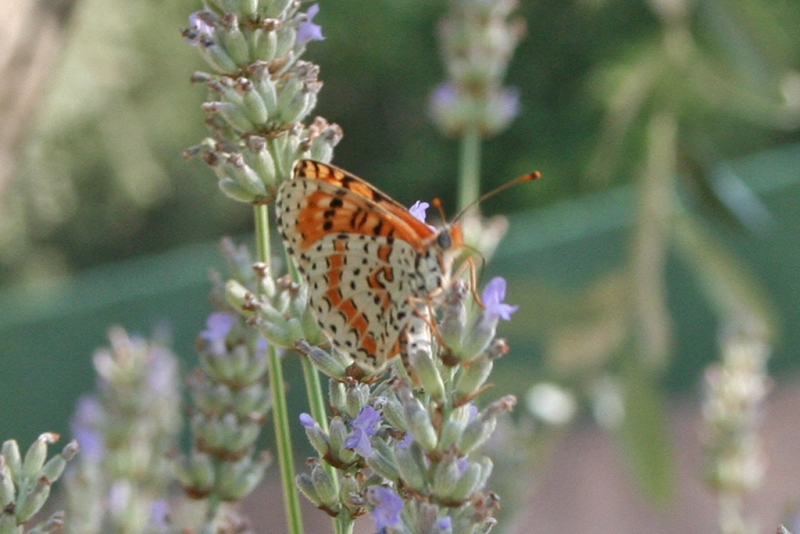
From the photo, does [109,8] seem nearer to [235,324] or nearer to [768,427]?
[768,427]

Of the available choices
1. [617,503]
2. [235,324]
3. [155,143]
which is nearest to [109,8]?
[155,143]

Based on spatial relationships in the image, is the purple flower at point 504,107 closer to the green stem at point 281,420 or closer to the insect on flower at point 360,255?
the insect on flower at point 360,255

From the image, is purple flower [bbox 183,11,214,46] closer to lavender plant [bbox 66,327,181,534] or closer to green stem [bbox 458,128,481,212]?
lavender plant [bbox 66,327,181,534]

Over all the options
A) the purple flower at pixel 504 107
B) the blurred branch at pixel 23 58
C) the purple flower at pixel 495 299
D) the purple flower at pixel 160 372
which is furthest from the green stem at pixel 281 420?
the purple flower at pixel 504 107

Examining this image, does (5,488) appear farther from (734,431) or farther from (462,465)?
Result: (734,431)

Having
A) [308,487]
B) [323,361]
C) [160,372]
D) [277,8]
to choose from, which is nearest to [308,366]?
[323,361]

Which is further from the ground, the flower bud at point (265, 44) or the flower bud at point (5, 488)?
the flower bud at point (265, 44)

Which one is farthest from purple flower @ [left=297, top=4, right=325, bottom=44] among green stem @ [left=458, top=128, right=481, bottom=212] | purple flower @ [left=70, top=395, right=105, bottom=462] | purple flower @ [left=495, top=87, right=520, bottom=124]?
purple flower @ [left=495, top=87, right=520, bottom=124]
